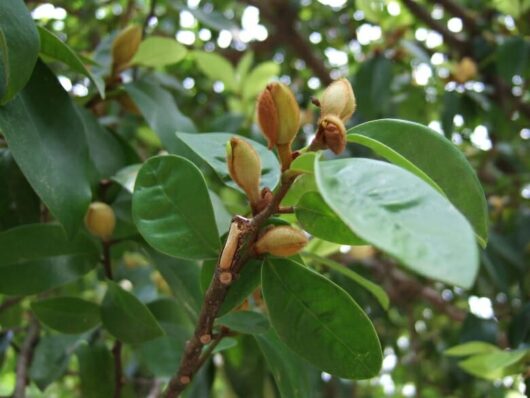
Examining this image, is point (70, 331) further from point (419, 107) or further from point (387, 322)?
point (419, 107)

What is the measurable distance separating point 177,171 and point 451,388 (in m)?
1.14

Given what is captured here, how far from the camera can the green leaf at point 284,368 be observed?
2.05 ft

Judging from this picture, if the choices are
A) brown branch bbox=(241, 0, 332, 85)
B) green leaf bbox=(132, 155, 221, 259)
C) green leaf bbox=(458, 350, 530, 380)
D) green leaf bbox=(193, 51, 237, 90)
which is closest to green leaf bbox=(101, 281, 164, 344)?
green leaf bbox=(132, 155, 221, 259)

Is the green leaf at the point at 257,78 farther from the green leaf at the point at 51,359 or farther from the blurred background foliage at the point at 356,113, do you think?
the green leaf at the point at 51,359

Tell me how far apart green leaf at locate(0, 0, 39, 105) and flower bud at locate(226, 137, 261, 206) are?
0.62 feet

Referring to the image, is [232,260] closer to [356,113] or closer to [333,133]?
[333,133]

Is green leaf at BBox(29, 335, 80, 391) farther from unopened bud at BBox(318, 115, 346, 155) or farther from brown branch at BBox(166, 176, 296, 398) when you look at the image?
unopened bud at BBox(318, 115, 346, 155)

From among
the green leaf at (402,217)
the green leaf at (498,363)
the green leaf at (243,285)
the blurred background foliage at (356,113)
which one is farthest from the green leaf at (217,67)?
the green leaf at (402,217)

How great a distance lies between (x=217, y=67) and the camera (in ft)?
4.58

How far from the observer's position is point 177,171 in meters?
0.56

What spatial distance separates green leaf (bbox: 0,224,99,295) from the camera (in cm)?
69

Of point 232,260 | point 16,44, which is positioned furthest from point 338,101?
point 16,44

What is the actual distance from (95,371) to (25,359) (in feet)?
0.64

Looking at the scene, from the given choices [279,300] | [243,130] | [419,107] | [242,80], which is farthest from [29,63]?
[419,107]
